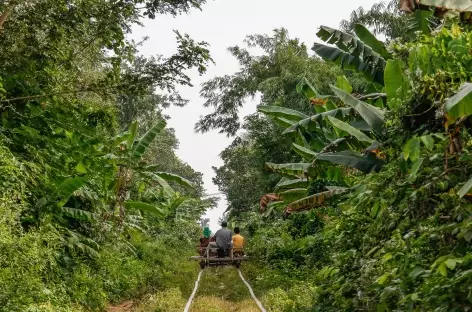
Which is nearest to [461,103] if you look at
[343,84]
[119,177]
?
[343,84]

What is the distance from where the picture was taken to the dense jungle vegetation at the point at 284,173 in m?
5.22

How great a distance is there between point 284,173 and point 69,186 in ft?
13.4

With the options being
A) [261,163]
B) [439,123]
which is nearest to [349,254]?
[439,123]

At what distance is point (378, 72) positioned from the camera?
1023 cm

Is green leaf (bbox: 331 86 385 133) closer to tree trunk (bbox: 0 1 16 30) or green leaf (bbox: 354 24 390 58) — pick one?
green leaf (bbox: 354 24 390 58)

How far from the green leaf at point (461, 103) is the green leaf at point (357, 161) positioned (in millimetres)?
3561

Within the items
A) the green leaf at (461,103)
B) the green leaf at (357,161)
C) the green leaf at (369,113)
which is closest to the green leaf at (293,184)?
the green leaf at (357,161)

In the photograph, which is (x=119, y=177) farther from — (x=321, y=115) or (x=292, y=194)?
(x=321, y=115)

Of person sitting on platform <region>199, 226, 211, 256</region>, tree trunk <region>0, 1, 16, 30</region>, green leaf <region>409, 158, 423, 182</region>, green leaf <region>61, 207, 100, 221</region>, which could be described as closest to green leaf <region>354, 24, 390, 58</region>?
green leaf <region>409, 158, 423, 182</region>

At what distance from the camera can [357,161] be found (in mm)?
8406

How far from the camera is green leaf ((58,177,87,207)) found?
32.4 ft

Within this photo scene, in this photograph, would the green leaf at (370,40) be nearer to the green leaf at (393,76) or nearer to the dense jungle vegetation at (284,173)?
the dense jungle vegetation at (284,173)

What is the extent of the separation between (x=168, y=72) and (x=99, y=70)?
8.45 meters

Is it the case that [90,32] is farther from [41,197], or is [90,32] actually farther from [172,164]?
[172,164]
